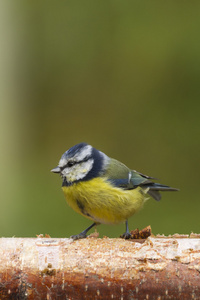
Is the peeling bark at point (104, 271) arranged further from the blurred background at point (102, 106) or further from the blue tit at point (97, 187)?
the blurred background at point (102, 106)

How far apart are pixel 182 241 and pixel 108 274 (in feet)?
0.71

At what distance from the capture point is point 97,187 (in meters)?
1.46

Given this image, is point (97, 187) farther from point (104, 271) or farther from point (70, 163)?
point (104, 271)

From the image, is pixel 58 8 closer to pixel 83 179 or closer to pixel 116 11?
pixel 116 11

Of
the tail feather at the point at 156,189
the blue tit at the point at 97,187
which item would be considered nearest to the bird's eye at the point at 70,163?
the blue tit at the point at 97,187

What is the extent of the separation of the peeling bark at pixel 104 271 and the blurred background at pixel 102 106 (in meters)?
1.50

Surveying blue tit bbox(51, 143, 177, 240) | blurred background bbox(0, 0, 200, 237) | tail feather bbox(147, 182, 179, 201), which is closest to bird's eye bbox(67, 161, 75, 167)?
blue tit bbox(51, 143, 177, 240)

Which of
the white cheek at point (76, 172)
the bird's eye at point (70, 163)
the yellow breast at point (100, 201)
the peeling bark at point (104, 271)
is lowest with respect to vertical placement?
the peeling bark at point (104, 271)

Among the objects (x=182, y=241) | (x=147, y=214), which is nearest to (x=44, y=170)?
(x=147, y=214)

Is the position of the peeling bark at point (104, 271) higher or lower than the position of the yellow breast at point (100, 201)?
lower

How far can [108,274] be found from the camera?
1.15m

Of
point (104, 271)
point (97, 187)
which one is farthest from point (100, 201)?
point (104, 271)

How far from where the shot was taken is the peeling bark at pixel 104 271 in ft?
3.71

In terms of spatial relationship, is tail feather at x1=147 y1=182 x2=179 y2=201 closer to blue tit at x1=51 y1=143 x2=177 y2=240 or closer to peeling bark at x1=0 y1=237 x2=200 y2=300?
blue tit at x1=51 y1=143 x2=177 y2=240
